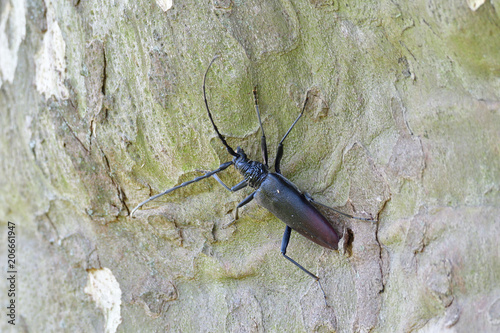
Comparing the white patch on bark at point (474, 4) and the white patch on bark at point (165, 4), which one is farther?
the white patch on bark at point (165, 4)

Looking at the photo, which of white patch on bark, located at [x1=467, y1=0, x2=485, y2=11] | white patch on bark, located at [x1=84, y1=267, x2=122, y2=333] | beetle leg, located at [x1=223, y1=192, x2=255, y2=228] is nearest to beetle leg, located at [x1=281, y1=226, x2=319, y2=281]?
beetle leg, located at [x1=223, y1=192, x2=255, y2=228]

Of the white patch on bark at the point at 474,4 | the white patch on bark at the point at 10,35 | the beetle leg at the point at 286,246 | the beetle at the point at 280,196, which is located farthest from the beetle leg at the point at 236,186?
the white patch on bark at the point at 10,35

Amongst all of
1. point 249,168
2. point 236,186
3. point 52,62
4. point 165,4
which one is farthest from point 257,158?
point 52,62

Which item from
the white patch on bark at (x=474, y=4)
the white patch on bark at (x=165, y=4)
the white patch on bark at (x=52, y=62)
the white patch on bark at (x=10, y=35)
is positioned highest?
the white patch on bark at (x=10, y=35)

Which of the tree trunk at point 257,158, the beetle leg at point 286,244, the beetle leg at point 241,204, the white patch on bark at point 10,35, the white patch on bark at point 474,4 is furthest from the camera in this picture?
the white patch on bark at point 10,35

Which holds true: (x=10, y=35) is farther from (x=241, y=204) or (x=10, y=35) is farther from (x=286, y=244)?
(x=286, y=244)

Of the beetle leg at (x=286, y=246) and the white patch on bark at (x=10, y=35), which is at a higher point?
the white patch on bark at (x=10, y=35)

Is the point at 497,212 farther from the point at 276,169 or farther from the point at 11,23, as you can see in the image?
the point at 11,23

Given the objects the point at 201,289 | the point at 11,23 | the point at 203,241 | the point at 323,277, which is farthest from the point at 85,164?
→ the point at 323,277

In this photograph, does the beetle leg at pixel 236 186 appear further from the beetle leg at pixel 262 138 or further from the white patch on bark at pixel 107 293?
the white patch on bark at pixel 107 293
